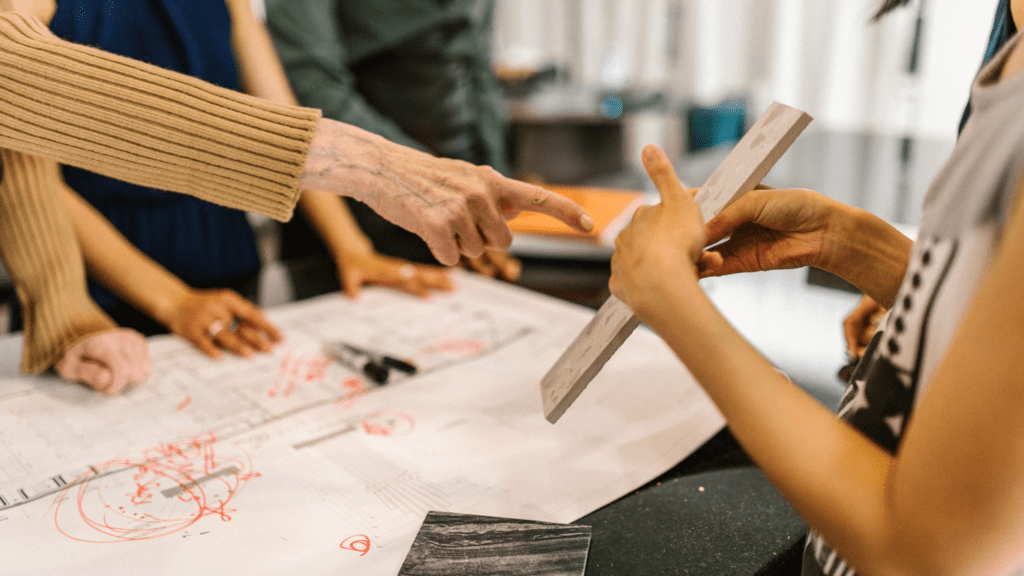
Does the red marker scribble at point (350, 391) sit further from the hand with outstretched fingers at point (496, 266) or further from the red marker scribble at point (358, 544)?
the hand with outstretched fingers at point (496, 266)

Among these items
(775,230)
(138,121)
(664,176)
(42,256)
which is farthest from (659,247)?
(42,256)

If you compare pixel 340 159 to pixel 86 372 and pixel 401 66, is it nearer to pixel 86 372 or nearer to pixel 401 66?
pixel 86 372

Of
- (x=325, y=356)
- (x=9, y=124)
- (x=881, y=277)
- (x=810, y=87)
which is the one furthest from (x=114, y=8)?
(x=810, y=87)

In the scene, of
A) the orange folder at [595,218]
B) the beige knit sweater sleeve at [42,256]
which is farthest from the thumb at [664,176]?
the beige knit sweater sleeve at [42,256]

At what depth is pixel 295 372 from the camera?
→ 75cm

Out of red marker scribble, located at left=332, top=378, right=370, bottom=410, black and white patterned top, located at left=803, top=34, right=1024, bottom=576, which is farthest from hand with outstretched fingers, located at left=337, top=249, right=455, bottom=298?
black and white patterned top, located at left=803, top=34, right=1024, bottom=576

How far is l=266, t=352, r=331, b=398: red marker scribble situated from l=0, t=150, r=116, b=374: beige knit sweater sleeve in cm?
23

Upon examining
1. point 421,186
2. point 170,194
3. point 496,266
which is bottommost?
point 496,266

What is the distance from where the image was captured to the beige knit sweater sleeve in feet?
2.50

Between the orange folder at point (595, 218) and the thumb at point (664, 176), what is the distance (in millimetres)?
524

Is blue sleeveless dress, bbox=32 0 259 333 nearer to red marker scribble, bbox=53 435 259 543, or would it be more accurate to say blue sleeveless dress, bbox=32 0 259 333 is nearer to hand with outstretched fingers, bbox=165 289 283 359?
hand with outstretched fingers, bbox=165 289 283 359

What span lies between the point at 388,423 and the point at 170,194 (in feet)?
2.22

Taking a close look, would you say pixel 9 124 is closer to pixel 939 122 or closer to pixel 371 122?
pixel 371 122

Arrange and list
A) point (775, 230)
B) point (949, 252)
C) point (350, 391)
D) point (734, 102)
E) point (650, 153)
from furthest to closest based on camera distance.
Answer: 1. point (734, 102)
2. point (350, 391)
3. point (775, 230)
4. point (650, 153)
5. point (949, 252)
